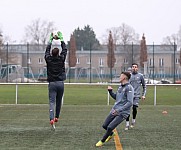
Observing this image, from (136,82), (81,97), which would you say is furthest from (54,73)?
(81,97)

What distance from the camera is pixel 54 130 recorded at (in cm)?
1098

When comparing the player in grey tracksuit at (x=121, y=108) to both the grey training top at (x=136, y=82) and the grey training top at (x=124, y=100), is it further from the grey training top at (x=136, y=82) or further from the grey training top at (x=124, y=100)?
the grey training top at (x=136, y=82)

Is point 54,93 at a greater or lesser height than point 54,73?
lesser

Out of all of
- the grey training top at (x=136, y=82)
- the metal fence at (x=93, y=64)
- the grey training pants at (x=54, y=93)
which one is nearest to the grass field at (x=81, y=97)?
the grey training top at (x=136, y=82)

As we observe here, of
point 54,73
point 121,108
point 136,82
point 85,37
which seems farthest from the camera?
point 85,37

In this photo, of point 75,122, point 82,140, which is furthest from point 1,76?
point 82,140

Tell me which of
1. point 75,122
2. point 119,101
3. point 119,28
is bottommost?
point 75,122

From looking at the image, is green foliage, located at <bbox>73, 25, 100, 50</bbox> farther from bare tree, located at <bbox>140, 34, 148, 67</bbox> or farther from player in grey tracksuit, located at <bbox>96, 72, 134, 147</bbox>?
player in grey tracksuit, located at <bbox>96, 72, 134, 147</bbox>

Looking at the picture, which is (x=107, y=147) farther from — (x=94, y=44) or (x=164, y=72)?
(x=94, y=44)

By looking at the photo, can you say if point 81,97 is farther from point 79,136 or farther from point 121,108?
point 121,108

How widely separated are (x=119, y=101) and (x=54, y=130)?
9.08 feet

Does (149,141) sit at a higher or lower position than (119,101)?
lower

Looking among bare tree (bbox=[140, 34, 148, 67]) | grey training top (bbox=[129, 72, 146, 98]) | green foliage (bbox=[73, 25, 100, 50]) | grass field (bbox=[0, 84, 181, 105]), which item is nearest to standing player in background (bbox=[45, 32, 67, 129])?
grey training top (bbox=[129, 72, 146, 98])

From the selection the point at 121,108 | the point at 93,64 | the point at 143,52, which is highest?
the point at 143,52
